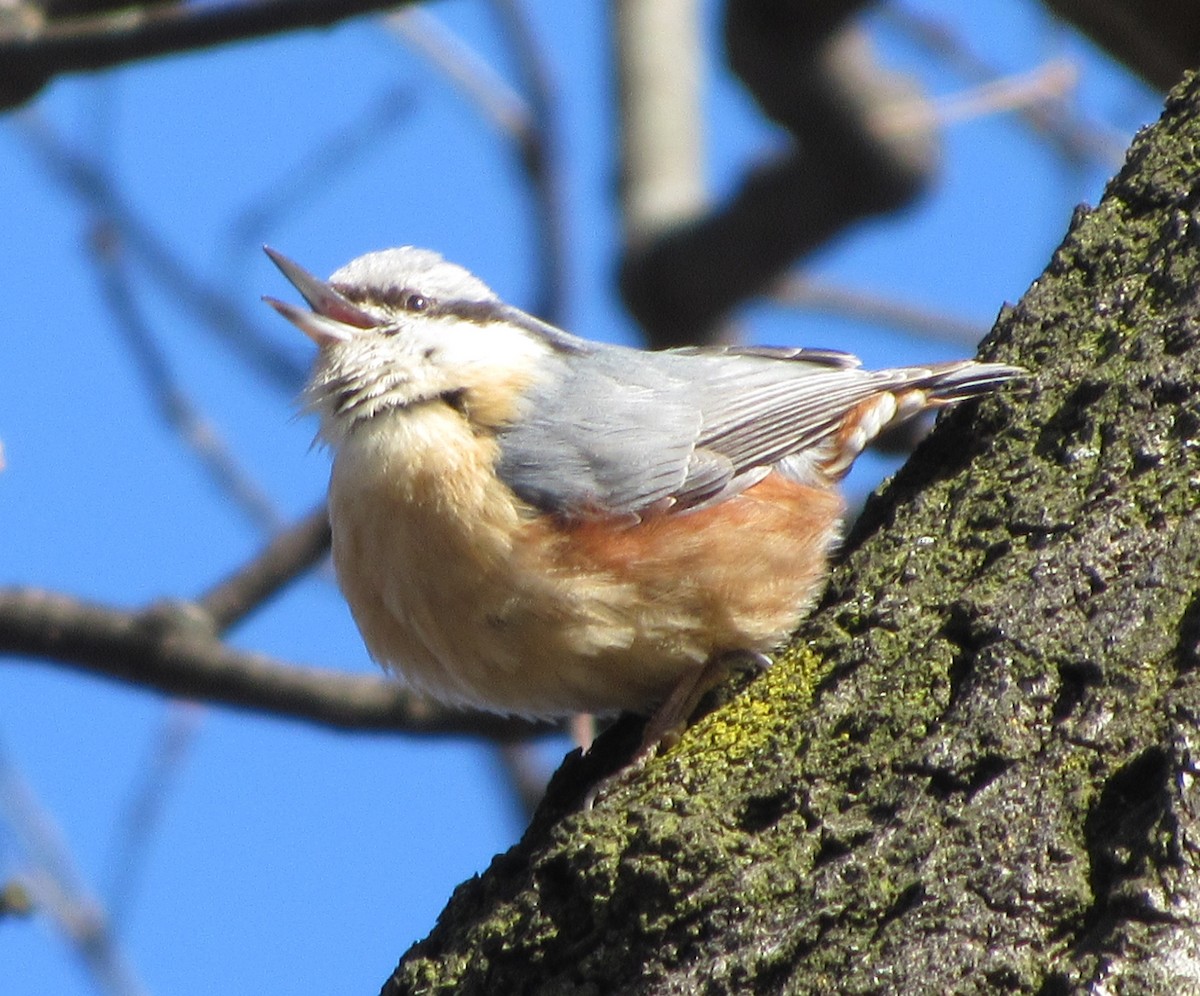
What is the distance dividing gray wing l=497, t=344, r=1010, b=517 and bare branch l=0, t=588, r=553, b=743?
3.02 ft

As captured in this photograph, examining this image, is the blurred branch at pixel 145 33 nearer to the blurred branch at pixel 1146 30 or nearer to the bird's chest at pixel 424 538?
the bird's chest at pixel 424 538

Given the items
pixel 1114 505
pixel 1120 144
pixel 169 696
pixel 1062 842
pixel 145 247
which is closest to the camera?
pixel 1062 842

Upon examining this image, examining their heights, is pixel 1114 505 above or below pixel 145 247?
below

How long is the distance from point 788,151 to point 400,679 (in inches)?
122

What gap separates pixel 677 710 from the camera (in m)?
2.79

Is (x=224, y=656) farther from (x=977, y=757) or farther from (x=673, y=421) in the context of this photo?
(x=977, y=757)

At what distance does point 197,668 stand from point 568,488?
1196 mm

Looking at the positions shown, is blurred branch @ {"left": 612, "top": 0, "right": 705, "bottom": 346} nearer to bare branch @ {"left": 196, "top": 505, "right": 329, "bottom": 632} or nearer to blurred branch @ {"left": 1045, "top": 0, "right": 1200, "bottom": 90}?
blurred branch @ {"left": 1045, "top": 0, "right": 1200, "bottom": 90}

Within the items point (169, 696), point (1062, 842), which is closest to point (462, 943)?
point (1062, 842)

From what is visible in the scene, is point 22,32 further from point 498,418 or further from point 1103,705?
point 1103,705

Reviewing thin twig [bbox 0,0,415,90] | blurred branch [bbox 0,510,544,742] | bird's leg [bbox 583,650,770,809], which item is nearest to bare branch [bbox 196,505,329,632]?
blurred branch [bbox 0,510,544,742]

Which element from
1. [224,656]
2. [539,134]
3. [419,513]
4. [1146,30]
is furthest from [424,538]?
[539,134]

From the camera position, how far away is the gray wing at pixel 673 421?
298 cm

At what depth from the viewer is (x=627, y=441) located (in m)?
3.09
